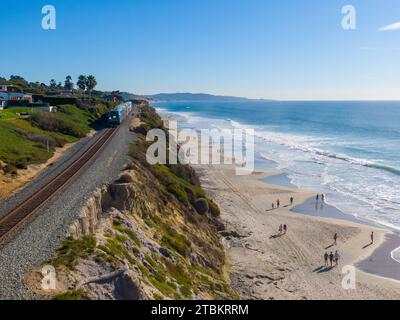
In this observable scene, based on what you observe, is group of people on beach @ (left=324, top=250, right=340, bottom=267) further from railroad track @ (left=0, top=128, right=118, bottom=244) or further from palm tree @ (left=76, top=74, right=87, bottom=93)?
palm tree @ (left=76, top=74, right=87, bottom=93)

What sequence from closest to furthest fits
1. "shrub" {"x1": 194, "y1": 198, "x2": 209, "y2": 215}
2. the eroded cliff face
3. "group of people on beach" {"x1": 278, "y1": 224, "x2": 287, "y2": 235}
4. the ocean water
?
the eroded cliff face
"shrub" {"x1": 194, "y1": 198, "x2": 209, "y2": 215}
"group of people on beach" {"x1": 278, "y1": 224, "x2": 287, "y2": 235}
the ocean water

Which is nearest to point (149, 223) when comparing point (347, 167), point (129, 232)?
point (129, 232)

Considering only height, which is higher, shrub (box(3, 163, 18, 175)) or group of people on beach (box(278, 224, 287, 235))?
shrub (box(3, 163, 18, 175))

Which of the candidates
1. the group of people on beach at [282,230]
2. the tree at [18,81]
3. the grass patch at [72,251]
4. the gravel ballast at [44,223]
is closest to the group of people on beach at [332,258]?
the group of people on beach at [282,230]

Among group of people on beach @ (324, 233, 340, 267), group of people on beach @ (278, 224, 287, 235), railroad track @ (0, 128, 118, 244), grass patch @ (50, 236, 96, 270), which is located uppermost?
railroad track @ (0, 128, 118, 244)

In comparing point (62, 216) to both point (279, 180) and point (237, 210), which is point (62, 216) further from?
point (279, 180)

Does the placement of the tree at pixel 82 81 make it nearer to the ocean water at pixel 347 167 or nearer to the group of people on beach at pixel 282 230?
the ocean water at pixel 347 167

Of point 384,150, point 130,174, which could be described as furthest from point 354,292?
point 384,150

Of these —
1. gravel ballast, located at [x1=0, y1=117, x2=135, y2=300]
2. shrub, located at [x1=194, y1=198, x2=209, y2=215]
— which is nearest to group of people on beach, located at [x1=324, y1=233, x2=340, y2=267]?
shrub, located at [x1=194, y1=198, x2=209, y2=215]
